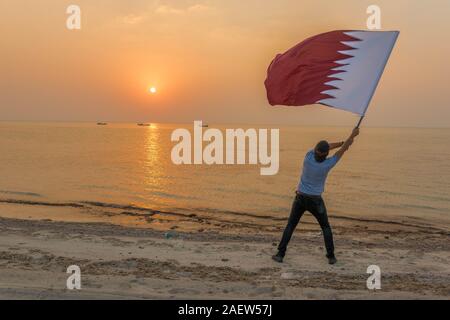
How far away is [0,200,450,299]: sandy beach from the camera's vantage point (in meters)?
6.71

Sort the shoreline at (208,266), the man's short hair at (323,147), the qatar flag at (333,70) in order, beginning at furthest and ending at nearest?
the qatar flag at (333,70), the man's short hair at (323,147), the shoreline at (208,266)

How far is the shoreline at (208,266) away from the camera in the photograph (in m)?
6.70

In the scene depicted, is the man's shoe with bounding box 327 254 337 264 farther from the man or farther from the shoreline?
the man

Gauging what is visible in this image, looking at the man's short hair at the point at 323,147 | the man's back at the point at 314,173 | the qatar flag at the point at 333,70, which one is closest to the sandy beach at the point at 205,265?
the man's back at the point at 314,173

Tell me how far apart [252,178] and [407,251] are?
79.8 feet

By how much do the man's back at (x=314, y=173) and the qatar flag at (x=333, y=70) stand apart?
1.04 meters

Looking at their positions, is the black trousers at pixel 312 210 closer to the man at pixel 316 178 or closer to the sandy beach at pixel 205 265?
the man at pixel 316 178

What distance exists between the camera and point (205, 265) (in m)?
8.27

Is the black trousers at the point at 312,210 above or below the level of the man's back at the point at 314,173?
below

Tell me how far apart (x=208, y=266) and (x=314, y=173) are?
107 inches

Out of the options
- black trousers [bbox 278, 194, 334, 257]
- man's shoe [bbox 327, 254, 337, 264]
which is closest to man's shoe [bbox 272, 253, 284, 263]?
black trousers [bbox 278, 194, 334, 257]

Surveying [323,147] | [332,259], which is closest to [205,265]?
[332,259]
